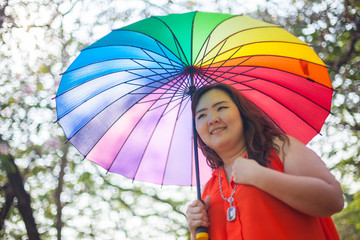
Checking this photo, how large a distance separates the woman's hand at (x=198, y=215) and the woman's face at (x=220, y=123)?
35 cm

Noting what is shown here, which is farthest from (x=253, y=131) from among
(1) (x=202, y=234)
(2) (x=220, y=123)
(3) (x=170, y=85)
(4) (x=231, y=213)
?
(3) (x=170, y=85)

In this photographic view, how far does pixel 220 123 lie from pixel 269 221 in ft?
2.19

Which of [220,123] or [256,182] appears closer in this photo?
[256,182]

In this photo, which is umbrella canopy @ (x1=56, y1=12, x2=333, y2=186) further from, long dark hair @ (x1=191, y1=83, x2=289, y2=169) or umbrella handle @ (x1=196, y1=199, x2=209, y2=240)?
umbrella handle @ (x1=196, y1=199, x2=209, y2=240)

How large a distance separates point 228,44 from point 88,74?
1.04 metres

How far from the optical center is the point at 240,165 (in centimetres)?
183

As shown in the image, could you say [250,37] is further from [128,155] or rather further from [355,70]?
[355,70]

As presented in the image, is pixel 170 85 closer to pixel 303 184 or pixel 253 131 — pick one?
pixel 253 131

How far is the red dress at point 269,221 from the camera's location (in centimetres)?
166

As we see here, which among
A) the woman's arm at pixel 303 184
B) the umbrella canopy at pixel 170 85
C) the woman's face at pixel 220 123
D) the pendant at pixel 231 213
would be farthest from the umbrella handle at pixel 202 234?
the umbrella canopy at pixel 170 85

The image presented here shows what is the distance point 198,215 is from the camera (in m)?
1.95

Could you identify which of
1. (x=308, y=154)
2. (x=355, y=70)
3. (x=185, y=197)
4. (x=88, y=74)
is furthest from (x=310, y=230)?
(x=185, y=197)

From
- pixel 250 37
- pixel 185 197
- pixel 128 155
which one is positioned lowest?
pixel 128 155

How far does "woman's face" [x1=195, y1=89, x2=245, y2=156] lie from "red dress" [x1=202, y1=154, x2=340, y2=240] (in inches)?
11.7
